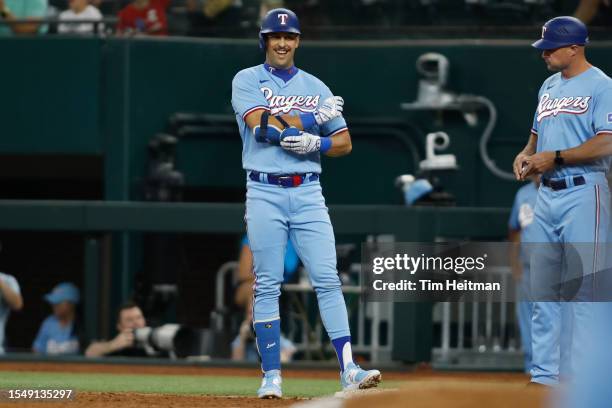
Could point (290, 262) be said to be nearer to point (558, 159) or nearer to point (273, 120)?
point (273, 120)

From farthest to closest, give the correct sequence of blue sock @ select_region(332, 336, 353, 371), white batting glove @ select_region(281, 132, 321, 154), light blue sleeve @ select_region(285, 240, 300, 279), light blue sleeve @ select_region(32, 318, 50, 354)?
light blue sleeve @ select_region(32, 318, 50, 354) → light blue sleeve @ select_region(285, 240, 300, 279) → blue sock @ select_region(332, 336, 353, 371) → white batting glove @ select_region(281, 132, 321, 154)

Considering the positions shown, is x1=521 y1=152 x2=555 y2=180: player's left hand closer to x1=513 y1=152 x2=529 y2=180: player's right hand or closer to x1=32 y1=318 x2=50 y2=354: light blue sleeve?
x1=513 y1=152 x2=529 y2=180: player's right hand

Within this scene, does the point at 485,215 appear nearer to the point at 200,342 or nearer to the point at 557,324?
the point at 200,342

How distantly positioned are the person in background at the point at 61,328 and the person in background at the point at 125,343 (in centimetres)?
19

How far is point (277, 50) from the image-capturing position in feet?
21.7

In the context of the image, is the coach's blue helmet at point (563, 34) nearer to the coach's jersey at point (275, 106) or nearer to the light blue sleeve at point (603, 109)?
the light blue sleeve at point (603, 109)

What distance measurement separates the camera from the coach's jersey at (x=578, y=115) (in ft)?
20.9

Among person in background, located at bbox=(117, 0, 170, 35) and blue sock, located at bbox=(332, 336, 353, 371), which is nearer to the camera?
blue sock, located at bbox=(332, 336, 353, 371)

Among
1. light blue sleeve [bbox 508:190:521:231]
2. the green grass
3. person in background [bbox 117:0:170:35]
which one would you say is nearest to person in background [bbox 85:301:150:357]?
the green grass

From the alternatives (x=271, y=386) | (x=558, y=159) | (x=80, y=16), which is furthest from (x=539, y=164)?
(x=80, y=16)

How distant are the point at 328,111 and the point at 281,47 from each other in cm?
41

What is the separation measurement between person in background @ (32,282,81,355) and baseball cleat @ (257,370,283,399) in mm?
3947

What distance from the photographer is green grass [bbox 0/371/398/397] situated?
7.57m

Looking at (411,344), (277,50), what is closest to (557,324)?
(277,50)
